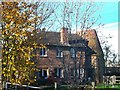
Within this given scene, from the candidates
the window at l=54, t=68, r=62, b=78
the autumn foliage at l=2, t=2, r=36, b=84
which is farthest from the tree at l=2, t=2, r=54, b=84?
the window at l=54, t=68, r=62, b=78

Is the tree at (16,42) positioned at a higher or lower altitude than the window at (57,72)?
higher

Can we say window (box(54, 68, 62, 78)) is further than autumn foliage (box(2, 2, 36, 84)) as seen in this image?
Yes

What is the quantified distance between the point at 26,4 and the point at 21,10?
0.11m

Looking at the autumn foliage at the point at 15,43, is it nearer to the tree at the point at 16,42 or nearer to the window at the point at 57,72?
the tree at the point at 16,42

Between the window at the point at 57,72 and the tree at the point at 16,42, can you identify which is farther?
the window at the point at 57,72

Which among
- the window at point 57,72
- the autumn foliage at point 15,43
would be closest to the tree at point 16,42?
the autumn foliage at point 15,43

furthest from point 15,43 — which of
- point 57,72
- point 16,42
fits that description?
point 57,72

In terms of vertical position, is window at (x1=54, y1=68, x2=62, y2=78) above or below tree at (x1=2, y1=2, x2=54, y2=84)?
below

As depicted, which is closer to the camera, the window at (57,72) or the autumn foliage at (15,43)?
the autumn foliage at (15,43)

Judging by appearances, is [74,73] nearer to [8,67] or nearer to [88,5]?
[88,5]

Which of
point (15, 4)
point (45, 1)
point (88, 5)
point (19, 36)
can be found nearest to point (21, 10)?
point (15, 4)

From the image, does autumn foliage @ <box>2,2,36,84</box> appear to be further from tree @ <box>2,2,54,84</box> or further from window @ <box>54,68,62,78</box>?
window @ <box>54,68,62,78</box>

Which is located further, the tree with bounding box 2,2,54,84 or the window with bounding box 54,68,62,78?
the window with bounding box 54,68,62,78

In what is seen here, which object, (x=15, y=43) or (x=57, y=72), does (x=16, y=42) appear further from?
(x=57, y=72)
